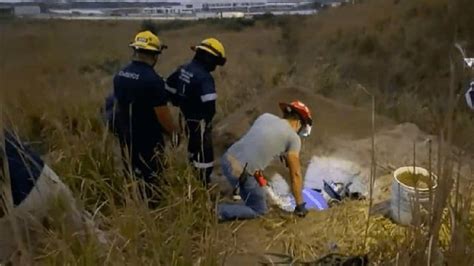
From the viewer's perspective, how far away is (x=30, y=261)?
200cm

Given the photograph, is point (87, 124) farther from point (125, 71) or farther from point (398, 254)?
point (398, 254)

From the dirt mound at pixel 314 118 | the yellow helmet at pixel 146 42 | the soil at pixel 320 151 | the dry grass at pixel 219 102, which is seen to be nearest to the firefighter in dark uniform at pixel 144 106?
the yellow helmet at pixel 146 42

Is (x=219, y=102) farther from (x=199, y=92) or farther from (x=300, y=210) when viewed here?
(x=300, y=210)

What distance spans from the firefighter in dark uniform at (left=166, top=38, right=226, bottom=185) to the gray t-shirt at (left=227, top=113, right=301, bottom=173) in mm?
296

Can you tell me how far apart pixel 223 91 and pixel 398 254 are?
25.9 feet

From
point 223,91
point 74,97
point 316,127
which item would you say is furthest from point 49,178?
point 223,91

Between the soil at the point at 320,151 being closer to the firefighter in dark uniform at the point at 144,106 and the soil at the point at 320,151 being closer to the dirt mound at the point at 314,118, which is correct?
the dirt mound at the point at 314,118

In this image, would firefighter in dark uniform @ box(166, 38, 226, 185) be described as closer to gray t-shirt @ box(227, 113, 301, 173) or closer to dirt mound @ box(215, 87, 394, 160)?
gray t-shirt @ box(227, 113, 301, 173)

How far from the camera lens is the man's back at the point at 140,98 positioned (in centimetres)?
430

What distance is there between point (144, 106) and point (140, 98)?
2.3 inches

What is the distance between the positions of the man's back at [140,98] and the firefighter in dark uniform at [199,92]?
0.72 feet

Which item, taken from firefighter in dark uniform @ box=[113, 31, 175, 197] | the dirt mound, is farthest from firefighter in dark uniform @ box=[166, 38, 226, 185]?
the dirt mound

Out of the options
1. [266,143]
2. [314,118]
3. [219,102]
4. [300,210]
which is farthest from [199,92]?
[219,102]

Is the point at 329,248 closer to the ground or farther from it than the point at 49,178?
closer to the ground
